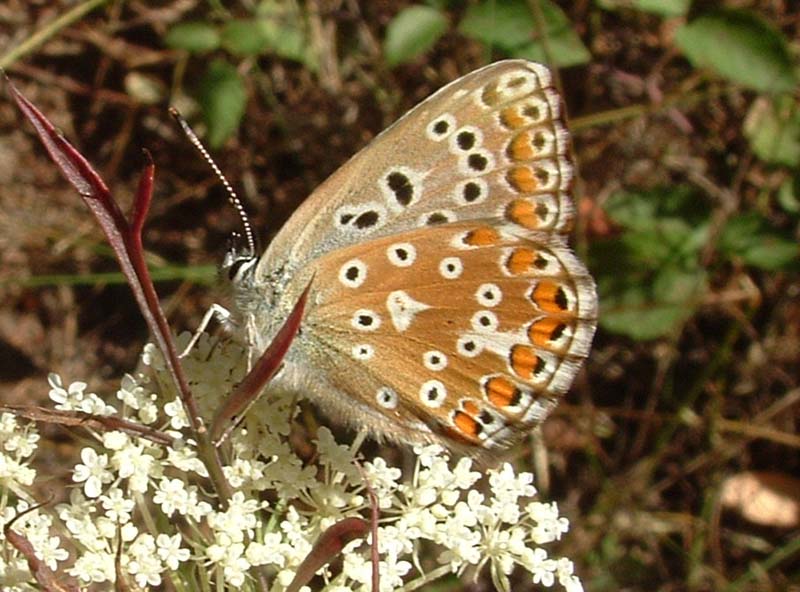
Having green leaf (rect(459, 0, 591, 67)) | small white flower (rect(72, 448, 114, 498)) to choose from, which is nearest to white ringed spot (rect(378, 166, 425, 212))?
small white flower (rect(72, 448, 114, 498))

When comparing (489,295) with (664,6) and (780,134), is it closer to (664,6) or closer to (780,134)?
(664,6)

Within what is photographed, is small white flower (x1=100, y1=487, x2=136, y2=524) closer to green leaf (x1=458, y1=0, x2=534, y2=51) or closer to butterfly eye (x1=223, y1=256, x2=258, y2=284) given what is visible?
butterfly eye (x1=223, y1=256, x2=258, y2=284)

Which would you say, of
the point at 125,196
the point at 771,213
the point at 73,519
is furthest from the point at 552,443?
the point at 73,519

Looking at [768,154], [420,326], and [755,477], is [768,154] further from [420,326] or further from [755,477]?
[420,326]

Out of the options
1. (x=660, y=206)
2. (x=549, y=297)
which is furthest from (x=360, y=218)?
(x=660, y=206)

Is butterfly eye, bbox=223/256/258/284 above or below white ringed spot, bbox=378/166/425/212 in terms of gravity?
below

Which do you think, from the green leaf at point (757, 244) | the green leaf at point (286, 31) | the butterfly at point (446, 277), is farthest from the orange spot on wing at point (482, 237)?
the green leaf at point (286, 31)
